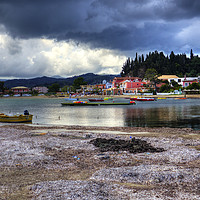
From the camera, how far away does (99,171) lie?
448 inches

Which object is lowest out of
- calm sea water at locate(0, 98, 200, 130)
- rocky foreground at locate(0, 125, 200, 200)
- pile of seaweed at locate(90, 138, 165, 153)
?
calm sea water at locate(0, 98, 200, 130)

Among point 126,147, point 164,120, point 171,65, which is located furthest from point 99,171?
point 171,65

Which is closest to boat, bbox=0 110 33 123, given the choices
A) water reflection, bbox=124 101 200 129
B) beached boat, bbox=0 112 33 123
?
beached boat, bbox=0 112 33 123

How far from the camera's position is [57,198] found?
812 centimetres

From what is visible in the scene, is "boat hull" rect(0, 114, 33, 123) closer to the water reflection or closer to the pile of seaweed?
the water reflection

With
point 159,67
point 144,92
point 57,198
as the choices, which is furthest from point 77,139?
point 159,67

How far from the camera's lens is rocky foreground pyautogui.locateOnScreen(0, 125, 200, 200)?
28.4 feet

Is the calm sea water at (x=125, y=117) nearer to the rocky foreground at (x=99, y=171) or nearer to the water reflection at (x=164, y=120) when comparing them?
the water reflection at (x=164, y=120)

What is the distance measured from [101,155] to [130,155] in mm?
1864

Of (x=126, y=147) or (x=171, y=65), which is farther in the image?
(x=171, y=65)

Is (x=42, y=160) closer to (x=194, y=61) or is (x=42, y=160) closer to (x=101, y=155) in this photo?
(x=101, y=155)

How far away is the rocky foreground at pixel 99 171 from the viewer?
8.65 meters

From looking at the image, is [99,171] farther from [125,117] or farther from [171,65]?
[171,65]

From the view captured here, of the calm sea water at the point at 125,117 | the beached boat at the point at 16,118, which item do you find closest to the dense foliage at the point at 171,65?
the calm sea water at the point at 125,117
